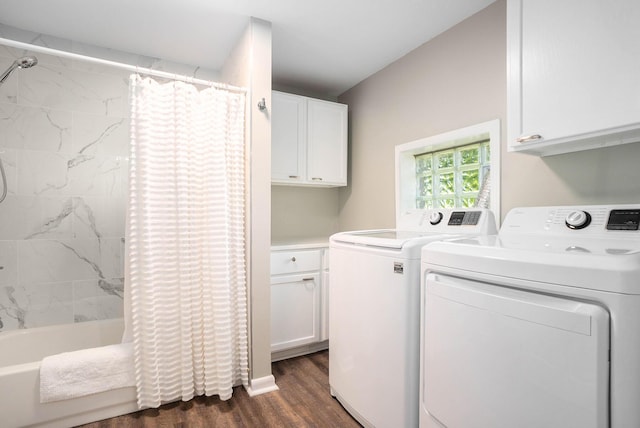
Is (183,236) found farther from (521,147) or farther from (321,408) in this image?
(521,147)

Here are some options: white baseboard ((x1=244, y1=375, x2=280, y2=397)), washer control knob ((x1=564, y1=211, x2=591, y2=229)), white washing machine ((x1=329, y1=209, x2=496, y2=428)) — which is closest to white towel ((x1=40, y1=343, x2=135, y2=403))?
white baseboard ((x1=244, y1=375, x2=280, y2=397))

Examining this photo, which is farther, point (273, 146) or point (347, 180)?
point (347, 180)

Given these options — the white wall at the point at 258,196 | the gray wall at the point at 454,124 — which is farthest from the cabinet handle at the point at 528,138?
the white wall at the point at 258,196

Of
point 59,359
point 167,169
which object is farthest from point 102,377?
point 167,169

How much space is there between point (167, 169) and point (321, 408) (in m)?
1.64

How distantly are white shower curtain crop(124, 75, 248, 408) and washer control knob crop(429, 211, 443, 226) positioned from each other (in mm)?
1216

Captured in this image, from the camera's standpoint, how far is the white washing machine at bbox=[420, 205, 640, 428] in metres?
0.80

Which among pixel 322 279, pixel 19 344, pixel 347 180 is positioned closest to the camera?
pixel 19 344

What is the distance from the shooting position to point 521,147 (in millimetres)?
1445

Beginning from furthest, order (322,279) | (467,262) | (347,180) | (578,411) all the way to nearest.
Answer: (347,180), (322,279), (467,262), (578,411)

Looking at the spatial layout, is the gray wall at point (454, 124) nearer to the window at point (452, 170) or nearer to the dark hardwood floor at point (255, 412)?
the window at point (452, 170)

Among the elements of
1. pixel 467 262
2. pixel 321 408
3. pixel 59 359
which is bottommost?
pixel 321 408

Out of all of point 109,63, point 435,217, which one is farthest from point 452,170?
point 109,63

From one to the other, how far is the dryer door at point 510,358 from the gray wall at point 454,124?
0.87m
